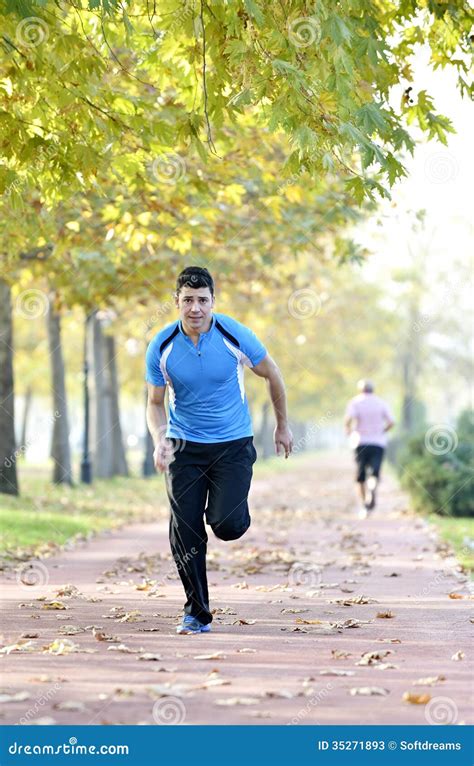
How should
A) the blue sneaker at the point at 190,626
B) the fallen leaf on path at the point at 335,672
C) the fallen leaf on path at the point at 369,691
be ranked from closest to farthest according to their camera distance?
1. the fallen leaf on path at the point at 369,691
2. the fallen leaf on path at the point at 335,672
3. the blue sneaker at the point at 190,626

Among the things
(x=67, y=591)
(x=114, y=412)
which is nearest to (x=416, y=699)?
(x=67, y=591)

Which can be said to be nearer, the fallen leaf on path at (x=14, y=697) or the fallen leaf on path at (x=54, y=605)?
the fallen leaf on path at (x=14, y=697)

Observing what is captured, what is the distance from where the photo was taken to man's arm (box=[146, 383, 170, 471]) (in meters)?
7.75

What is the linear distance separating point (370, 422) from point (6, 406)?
6312 mm

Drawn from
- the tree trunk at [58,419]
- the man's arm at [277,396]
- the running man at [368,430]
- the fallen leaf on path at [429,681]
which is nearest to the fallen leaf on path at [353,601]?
the man's arm at [277,396]

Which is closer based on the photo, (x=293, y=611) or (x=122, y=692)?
(x=122, y=692)

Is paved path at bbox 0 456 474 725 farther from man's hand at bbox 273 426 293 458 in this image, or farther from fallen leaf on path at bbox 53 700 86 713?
man's hand at bbox 273 426 293 458

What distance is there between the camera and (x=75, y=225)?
42.3 feet

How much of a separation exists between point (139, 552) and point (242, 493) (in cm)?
627

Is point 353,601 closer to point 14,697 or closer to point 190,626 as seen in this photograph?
point 190,626

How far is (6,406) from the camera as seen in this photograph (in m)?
20.7

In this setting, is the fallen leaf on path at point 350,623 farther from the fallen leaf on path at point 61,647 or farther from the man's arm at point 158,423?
the fallen leaf on path at point 61,647

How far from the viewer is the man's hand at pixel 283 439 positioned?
808cm

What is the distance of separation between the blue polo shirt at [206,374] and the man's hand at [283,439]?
25 centimetres
